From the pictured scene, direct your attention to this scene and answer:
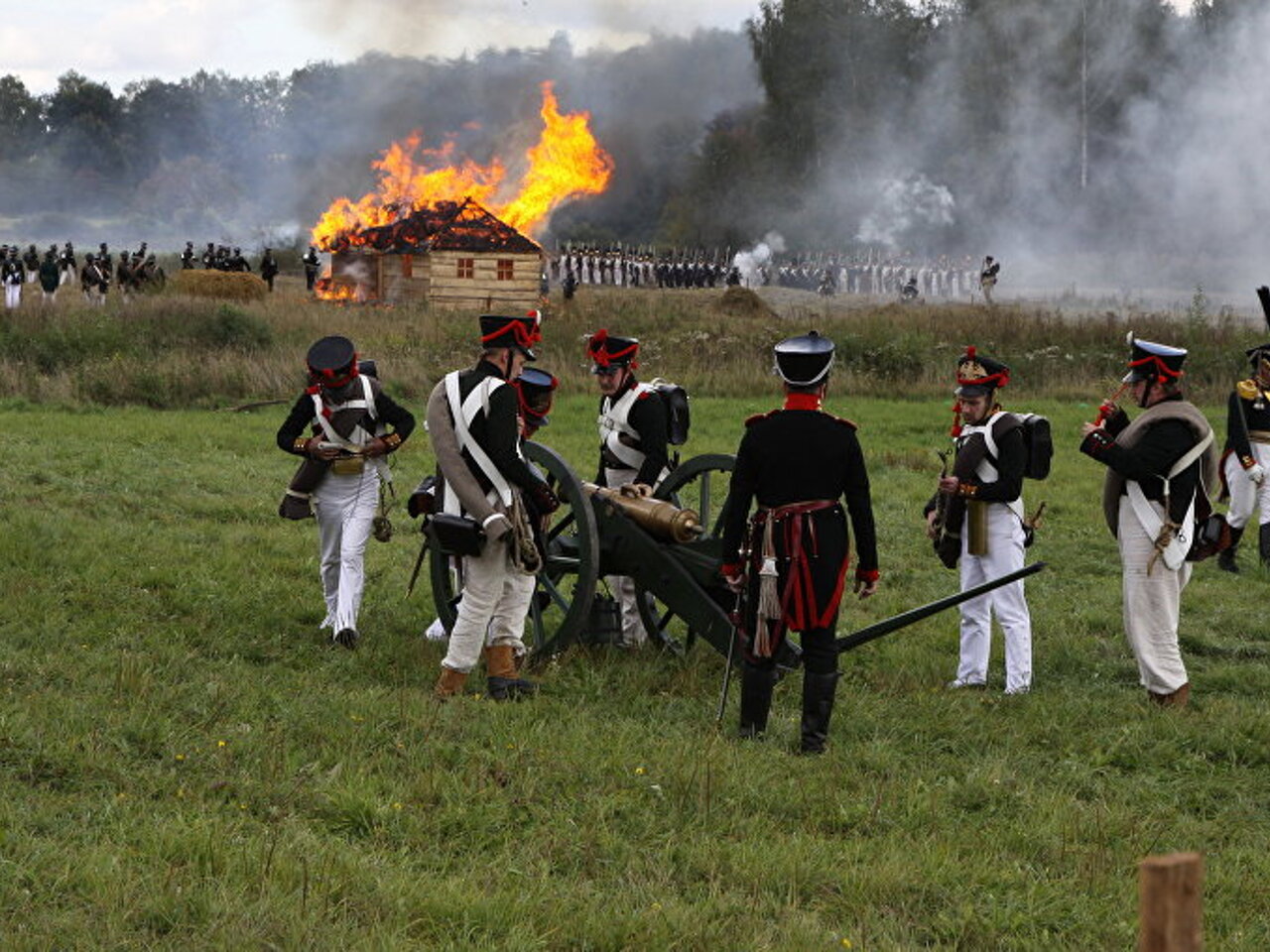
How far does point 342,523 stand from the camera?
8617 millimetres

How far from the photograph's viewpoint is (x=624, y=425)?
28.0 feet

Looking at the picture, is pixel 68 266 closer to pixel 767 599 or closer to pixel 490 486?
pixel 490 486

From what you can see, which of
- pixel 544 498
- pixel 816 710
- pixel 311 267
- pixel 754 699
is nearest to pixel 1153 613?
pixel 816 710

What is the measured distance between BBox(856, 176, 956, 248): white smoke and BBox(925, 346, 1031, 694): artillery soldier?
5465 cm

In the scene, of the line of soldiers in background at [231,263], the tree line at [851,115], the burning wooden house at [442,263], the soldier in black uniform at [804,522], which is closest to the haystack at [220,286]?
the burning wooden house at [442,263]

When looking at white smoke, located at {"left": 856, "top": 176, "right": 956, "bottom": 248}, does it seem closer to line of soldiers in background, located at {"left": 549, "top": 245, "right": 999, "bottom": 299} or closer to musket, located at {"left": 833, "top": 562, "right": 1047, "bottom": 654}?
line of soldiers in background, located at {"left": 549, "top": 245, "right": 999, "bottom": 299}

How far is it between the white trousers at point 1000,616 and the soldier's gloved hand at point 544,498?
7.46 ft

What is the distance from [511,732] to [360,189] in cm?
4457

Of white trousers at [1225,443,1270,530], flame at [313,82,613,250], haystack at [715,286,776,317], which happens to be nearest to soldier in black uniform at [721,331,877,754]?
white trousers at [1225,443,1270,530]

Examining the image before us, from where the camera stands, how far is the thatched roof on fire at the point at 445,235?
3834 centimetres

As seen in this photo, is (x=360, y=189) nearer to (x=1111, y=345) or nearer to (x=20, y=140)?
(x=1111, y=345)

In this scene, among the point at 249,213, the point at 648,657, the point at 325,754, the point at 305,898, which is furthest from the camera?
the point at 249,213

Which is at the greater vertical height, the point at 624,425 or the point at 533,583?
the point at 624,425

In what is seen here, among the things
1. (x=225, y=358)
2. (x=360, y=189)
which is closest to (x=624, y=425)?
(x=225, y=358)
